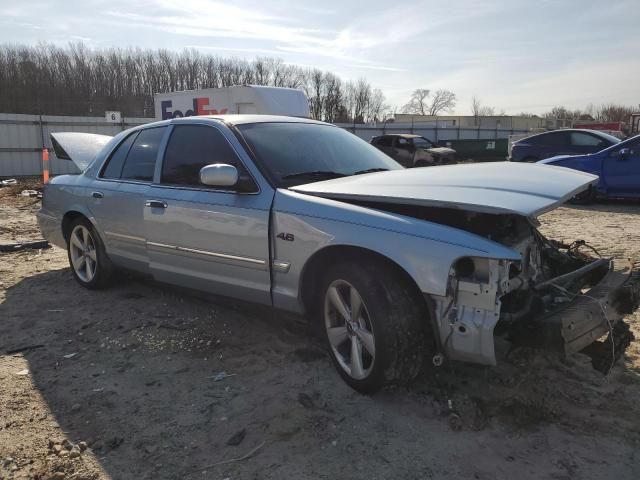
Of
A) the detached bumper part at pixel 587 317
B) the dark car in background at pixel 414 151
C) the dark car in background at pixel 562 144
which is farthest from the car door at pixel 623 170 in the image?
the dark car in background at pixel 414 151

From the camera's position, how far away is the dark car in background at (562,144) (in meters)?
12.7

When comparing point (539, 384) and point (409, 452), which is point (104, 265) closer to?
point (409, 452)

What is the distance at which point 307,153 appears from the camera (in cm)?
385

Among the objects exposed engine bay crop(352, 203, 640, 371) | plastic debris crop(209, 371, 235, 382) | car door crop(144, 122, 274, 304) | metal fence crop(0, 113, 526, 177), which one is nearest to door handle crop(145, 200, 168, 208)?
car door crop(144, 122, 274, 304)

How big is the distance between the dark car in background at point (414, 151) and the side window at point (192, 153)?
1653 cm

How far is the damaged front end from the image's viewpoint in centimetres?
256

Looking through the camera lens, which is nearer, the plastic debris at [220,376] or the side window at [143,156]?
the plastic debris at [220,376]

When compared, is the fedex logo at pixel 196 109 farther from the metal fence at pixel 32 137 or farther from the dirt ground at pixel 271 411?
the dirt ground at pixel 271 411

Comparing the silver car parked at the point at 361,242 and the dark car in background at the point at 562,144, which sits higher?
the dark car in background at the point at 562,144

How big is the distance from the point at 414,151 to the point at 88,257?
1724 cm

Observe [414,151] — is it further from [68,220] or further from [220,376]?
[220,376]

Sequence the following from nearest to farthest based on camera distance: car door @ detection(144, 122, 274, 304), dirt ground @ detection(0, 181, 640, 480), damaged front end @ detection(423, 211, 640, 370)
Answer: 1. dirt ground @ detection(0, 181, 640, 480)
2. damaged front end @ detection(423, 211, 640, 370)
3. car door @ detection(144, 122, 274, 304)

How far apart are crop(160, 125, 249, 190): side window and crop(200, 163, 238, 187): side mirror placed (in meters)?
0.26

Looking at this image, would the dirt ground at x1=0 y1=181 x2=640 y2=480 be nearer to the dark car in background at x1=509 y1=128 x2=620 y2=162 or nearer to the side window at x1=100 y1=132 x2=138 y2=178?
the side window at x1=100 y1=132 x2=138 y2=178
